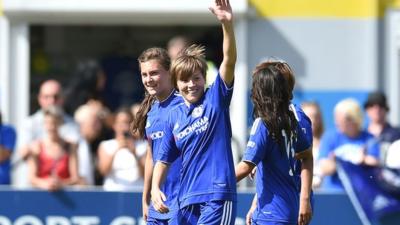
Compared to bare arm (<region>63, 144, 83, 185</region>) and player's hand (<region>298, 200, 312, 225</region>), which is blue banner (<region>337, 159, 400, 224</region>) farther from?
bare arm (<region>63, 144, 83, 185</region>)

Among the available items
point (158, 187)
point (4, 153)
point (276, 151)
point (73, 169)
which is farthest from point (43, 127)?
point (276, 151)

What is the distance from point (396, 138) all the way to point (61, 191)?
3132 mm

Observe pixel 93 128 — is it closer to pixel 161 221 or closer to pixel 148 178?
pixel 148 178

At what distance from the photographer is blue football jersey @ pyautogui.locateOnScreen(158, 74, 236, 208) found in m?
7.16

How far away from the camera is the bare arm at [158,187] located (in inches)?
283

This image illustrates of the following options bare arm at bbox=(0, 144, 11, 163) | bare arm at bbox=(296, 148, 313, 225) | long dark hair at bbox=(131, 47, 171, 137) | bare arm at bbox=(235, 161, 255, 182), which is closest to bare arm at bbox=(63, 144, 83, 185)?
bare arm at bbox=(0, 144, 11, 163)

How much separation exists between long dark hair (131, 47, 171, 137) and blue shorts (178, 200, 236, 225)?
36.9 inches

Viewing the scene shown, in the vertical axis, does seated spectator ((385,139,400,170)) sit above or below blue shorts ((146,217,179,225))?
above

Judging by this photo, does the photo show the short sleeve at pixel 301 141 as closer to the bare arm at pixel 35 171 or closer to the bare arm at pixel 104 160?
the bare arm at pixel 35 171

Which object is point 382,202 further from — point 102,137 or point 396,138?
point 102,137

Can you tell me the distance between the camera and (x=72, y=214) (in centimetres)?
989

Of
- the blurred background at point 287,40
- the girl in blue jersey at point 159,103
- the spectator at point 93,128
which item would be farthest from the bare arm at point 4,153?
the girl in blue jersey at point 159,103

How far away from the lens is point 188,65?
7.18 m

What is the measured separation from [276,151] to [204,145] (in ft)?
1.57
